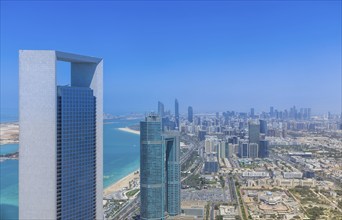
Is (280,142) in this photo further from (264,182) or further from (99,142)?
(99,142)

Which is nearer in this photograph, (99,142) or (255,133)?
(99,142)

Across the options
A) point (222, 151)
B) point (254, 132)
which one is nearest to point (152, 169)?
point (222, 151)

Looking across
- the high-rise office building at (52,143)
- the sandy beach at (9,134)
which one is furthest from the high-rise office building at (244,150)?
the high-rise office building at (52,143)

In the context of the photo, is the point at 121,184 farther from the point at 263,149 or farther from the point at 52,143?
the point at 52,143

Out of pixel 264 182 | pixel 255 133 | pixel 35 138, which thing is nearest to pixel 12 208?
pixel 35 138

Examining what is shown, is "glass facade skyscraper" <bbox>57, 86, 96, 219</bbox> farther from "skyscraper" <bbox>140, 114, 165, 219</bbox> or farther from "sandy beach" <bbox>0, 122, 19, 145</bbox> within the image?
"sandy beach" <bbox>0, 122, 19, 145</bbox>
